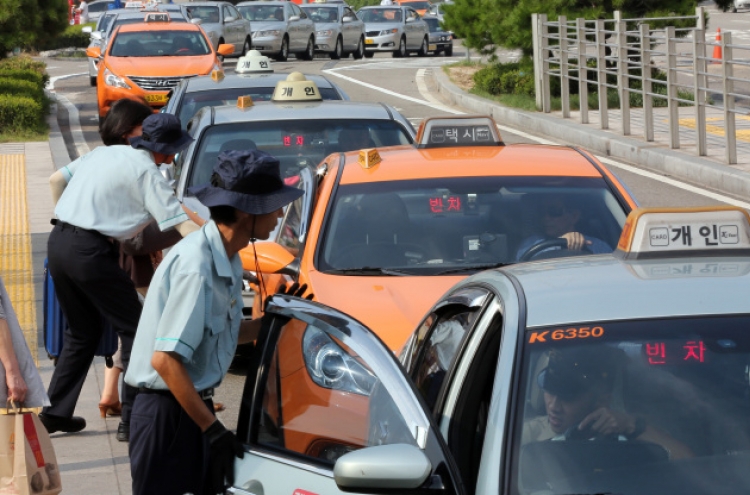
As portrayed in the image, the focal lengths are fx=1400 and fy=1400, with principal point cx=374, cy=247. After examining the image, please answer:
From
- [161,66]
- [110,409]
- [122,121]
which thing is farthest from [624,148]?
[122,121]

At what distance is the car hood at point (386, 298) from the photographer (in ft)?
19.9

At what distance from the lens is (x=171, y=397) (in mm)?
4305

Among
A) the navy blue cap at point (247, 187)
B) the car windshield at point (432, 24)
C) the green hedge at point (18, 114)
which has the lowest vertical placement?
the car windshield at point (432, 24)

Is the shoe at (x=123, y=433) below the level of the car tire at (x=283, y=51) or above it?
above

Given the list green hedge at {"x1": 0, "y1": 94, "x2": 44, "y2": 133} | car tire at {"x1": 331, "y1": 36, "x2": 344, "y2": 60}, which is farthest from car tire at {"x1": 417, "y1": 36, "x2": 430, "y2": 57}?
green hedge at {"x1": 0, "y1": 94, "x2": 44, "y2": 133}

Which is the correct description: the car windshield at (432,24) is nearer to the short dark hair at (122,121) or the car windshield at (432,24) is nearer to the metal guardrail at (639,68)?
the metal guardrail at (639,68)

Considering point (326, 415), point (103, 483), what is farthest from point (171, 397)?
point (103, 483)

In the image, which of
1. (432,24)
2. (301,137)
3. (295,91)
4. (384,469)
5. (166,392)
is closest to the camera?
(384,469)

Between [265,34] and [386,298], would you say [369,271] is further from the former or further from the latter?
[265,34]

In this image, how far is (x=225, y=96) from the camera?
41.5 feet

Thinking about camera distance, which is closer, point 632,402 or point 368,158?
point 632,402

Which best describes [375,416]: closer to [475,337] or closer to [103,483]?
[475,337]

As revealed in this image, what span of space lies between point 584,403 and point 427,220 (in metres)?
3.76

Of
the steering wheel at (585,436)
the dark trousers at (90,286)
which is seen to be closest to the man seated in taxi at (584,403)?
the steering wheel at (585,436)
